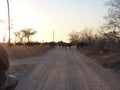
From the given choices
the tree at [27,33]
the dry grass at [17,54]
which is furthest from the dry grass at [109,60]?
the tree at [27,33]

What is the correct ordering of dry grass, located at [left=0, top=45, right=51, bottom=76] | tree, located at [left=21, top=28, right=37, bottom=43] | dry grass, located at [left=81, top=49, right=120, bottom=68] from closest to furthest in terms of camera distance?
dry grass, located at [left=0, top=45, right=51, bottom=76] < dry grass, located at [left=81, top=49, right=120, bottom=68] < tree, located at [left=21, top=28, right=37, bottom=43]

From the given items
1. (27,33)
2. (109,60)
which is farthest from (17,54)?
(27,33)

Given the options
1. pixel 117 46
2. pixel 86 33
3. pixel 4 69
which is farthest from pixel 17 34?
pixel 4 69

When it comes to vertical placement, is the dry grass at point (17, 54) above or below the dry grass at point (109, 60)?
above

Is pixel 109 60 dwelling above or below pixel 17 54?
below

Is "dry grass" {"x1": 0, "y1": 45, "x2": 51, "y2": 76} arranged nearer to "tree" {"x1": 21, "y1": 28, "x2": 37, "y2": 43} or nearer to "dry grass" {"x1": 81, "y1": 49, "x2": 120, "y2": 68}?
"dry grass" {"x1": 81, "y1": 49, "x2": 120, "y2": 68}

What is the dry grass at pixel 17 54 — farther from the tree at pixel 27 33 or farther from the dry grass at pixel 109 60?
the tree at pixel 27 33

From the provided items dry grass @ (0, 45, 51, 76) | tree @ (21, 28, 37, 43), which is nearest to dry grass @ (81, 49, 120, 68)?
dry grass @ (0, 45, 51, 76)

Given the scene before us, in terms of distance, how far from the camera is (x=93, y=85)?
14078 millimetres

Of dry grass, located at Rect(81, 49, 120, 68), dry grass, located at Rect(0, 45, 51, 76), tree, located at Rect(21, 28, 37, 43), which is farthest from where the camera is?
tree, located at Rect(21, 28, 37, 43)

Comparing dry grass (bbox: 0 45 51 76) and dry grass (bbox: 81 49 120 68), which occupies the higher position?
dry grass (bbox: 0 45 51 76)

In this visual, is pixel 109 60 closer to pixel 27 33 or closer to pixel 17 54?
pixel 17 54

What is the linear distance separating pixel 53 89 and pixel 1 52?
7.27 m

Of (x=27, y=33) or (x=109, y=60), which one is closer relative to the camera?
(x=109, y=60)
